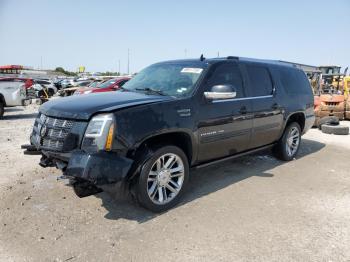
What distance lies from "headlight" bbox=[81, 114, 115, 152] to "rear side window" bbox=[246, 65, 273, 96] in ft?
9.04

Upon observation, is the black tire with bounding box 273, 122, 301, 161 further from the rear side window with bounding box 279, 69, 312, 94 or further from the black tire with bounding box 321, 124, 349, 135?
the black tire with bounding box 321, 124, 349, 135

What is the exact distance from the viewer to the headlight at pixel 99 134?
3.43 metres

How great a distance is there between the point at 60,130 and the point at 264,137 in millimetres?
3442

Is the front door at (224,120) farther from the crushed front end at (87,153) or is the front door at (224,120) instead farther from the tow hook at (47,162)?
the tow hook at (47,162)

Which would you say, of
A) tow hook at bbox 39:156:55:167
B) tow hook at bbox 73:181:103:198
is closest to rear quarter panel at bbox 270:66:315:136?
tow hook at bbox 73:181:103:198

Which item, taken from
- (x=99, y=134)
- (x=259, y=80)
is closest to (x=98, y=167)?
(x=99, y=134)

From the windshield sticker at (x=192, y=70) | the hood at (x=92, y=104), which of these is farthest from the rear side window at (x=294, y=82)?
the hood at (x=92, y=104)

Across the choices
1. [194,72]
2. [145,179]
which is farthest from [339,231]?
[194,72]

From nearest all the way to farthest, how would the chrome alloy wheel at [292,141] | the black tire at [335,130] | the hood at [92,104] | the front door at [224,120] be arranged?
1. the hood at [92,104]
2. the front door at [224,120]
3. the chrome alloy wheel at [292,141]
4. the black tire at [335,130]

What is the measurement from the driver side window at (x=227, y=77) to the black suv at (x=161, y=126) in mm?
15

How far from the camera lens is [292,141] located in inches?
265

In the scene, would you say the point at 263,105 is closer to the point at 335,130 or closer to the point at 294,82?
the point at 294,82

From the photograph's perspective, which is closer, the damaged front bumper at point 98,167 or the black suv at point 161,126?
the damaged front bumper at point 98,167

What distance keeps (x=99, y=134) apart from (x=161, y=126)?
75 centimetres
